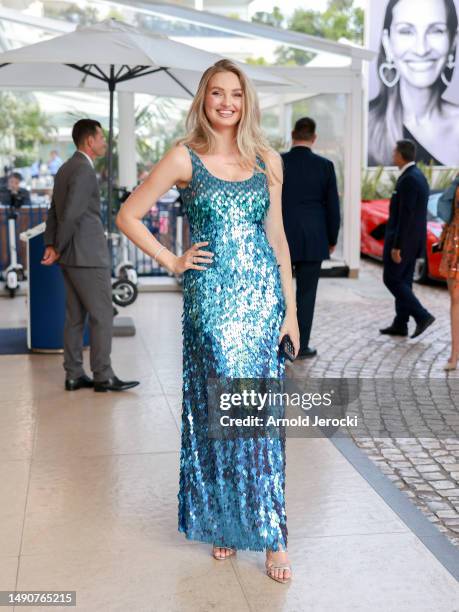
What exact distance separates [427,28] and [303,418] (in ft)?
70.5

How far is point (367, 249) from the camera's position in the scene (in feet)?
53.7

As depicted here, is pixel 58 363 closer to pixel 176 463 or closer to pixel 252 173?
pixel 176 463

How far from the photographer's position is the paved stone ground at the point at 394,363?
4977mm

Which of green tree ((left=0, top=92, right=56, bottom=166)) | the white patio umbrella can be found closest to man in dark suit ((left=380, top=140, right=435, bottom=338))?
the white patio umbrella

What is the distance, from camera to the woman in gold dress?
24.5ft

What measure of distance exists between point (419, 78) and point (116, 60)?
19.0 meters

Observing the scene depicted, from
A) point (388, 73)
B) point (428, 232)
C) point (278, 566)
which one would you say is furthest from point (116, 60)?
point (388, 73)

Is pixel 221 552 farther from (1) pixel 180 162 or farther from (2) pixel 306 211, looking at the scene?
(2) pixel 306 211

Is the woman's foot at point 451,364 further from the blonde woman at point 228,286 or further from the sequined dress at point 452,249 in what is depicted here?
the blonde woman at point 228,286

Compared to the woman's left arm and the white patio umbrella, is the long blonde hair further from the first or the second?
the white patio umbrella

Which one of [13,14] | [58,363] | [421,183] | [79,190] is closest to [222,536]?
[79,190]

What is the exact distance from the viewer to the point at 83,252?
267 inches

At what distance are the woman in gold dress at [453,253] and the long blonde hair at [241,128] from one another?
3979mm

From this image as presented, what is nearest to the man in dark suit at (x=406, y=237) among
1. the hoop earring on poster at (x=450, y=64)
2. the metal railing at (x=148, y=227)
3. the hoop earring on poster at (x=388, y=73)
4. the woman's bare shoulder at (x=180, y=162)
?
the metal railing at (x=148, y=227)
